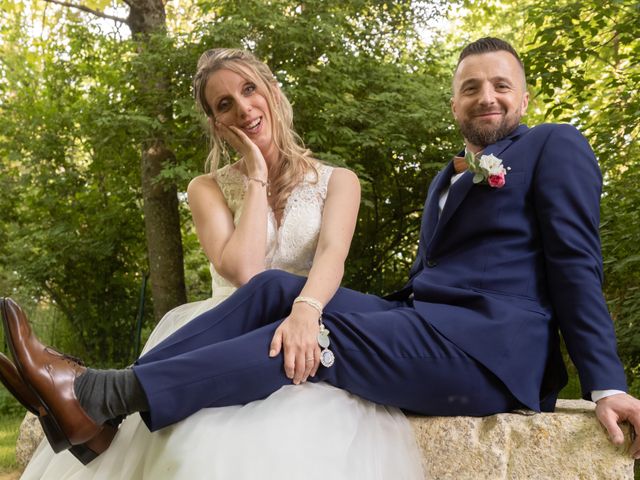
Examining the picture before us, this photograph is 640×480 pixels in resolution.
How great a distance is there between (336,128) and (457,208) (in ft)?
9.69

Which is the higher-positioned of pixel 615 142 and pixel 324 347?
pixel 615 142

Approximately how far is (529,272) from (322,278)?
72 centimetres

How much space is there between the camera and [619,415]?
2.10m

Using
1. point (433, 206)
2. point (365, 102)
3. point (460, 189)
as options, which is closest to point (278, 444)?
point (460, 189)

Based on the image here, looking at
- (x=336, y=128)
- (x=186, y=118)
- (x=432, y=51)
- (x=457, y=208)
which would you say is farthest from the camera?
(x=432, y=51)

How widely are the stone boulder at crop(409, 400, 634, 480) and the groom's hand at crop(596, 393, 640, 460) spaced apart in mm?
43

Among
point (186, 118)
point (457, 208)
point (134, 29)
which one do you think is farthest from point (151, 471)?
point (134, 29)

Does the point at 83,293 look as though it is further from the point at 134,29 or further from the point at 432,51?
the point at 432,51

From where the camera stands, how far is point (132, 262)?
715cm

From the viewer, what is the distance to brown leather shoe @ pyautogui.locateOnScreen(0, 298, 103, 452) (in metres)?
2.04

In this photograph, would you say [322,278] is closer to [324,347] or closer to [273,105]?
[324,347]

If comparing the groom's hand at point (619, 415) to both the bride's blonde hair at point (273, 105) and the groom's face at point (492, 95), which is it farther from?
the bride's blonde hair at point (273, 105)

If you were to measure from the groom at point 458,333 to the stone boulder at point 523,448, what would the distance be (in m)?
0.06

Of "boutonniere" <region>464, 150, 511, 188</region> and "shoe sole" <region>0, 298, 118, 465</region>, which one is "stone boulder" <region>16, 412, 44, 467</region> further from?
"boutonniere" <region>464, 150, 511, 188</region>
